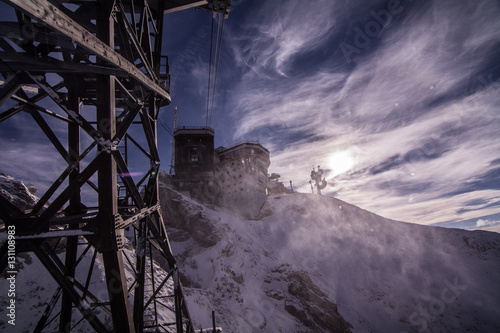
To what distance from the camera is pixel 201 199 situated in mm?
38344

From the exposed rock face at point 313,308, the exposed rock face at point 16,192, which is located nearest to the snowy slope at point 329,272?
the exposed rock face at point 313,308

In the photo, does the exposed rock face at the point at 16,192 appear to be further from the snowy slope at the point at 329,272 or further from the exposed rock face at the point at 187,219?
the exposed rock face at the point at 187,219

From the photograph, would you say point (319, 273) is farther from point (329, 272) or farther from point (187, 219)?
point (187, 219)

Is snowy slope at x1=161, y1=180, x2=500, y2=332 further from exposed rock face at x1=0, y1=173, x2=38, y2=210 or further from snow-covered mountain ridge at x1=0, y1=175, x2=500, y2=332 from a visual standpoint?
A: exposed rock face at x1=0, y1=173, x2=38, y2=210

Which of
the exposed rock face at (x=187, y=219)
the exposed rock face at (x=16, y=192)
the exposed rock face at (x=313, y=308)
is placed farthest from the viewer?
the exposed rock face at (x=187, y=219)

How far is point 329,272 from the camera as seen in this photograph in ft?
91.7

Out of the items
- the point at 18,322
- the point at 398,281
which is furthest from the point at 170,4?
the point at 398,281

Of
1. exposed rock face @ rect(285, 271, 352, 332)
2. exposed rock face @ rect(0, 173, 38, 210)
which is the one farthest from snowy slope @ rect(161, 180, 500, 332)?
exposed rock face @ rect(0, 173, 38, 210)

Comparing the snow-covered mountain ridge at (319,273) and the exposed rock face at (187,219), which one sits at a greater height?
the exposed rock face at (187,219)
